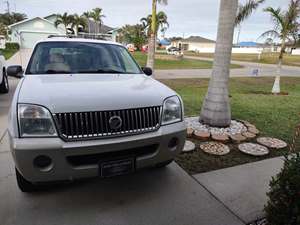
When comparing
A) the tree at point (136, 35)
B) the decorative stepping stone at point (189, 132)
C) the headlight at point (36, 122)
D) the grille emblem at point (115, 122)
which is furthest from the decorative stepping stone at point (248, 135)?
the tree at point (136, 35)

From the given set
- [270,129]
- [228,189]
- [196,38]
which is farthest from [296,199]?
[196,38]

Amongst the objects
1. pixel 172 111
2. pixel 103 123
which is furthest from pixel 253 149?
pixel 103 123

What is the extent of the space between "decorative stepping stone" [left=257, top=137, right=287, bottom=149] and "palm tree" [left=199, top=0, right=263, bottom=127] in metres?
0.68

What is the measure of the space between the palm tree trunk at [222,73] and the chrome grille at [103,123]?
2.32 m

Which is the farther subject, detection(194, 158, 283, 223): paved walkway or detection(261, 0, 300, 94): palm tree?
detection(261, 0, 300, 94): palm tree

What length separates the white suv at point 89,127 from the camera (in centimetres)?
201

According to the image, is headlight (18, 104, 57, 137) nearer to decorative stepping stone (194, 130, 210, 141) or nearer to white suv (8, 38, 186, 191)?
white suv (8, 38, 186, 191)

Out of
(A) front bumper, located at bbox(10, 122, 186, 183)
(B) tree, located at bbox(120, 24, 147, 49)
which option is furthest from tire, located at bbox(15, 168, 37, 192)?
(B) tree, located at bbox(120, 24, 147, 49)

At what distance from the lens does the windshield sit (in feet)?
10.4

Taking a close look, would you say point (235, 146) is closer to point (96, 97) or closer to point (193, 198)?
point (193, 198)

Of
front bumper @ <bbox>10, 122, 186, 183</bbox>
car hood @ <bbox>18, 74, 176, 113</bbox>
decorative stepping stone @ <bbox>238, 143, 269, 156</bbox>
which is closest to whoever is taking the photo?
front bumper @ <bbox>10, 122, 186, 183</bbox>

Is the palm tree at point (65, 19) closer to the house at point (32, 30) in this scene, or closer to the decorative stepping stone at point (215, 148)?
the house at point (32, 30)

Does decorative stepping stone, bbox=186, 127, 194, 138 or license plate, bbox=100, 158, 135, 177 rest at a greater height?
license plate, bbox=100, 158, 135, 177

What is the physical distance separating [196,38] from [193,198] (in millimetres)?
91357
